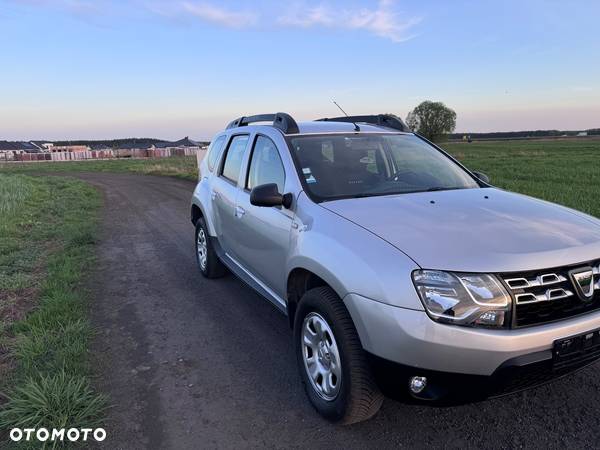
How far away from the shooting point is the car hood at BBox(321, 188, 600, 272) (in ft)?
7.48

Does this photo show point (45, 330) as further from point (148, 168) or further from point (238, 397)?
point (148, 168)

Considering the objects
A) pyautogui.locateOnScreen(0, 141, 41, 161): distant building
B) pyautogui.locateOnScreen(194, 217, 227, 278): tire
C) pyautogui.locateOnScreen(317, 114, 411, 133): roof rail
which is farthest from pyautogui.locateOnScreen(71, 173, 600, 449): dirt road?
pyautogui.locateOnScreen(0, 141, 41, 161): distant building

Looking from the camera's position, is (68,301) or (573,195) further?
(573,195)

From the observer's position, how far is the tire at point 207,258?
5.41m

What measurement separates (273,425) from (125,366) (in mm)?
1414

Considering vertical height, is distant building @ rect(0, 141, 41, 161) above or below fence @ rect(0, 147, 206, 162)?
above

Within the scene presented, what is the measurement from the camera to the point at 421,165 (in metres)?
3.97

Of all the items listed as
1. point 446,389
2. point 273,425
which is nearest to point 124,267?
point 273,425

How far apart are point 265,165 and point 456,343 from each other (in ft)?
7.82

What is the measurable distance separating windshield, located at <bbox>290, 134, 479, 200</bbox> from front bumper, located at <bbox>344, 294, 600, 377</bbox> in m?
1.23

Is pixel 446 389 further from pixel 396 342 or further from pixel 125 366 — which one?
pixel 125 366

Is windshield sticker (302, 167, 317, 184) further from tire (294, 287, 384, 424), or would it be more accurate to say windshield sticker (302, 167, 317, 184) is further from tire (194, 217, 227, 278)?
tire (194, 217, 227, 278)

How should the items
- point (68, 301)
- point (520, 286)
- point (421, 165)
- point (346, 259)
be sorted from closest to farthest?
point (520, 286) < point (346, 259) < point (421, 165) < point (68, 301)

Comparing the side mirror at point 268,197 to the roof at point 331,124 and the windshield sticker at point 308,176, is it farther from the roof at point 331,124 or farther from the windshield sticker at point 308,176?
the roof at point 331,124
